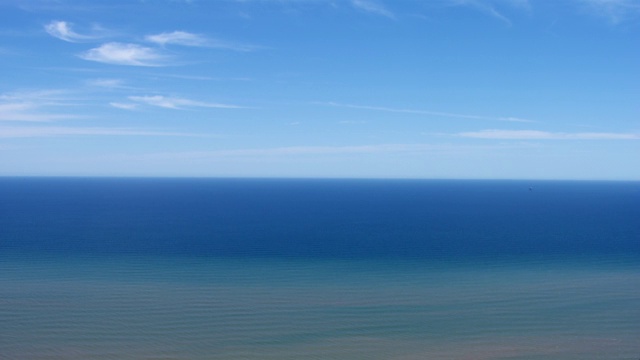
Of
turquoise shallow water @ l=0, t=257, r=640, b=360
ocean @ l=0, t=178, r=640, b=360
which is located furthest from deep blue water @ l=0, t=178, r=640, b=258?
turquoise shallow water @ l=0, t=257, r=640, b=360

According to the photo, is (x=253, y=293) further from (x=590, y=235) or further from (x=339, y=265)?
(x=590, y=235)

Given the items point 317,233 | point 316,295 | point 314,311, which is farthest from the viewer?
point 317,233

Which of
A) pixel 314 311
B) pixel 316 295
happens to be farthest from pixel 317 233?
pixel 314 311

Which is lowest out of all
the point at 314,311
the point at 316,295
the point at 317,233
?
the point at 314,311

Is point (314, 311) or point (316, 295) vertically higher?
point (316, 295)

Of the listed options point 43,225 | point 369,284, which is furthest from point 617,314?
point 43,225

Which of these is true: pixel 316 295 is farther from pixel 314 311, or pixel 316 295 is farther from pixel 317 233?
pixel 317 233
